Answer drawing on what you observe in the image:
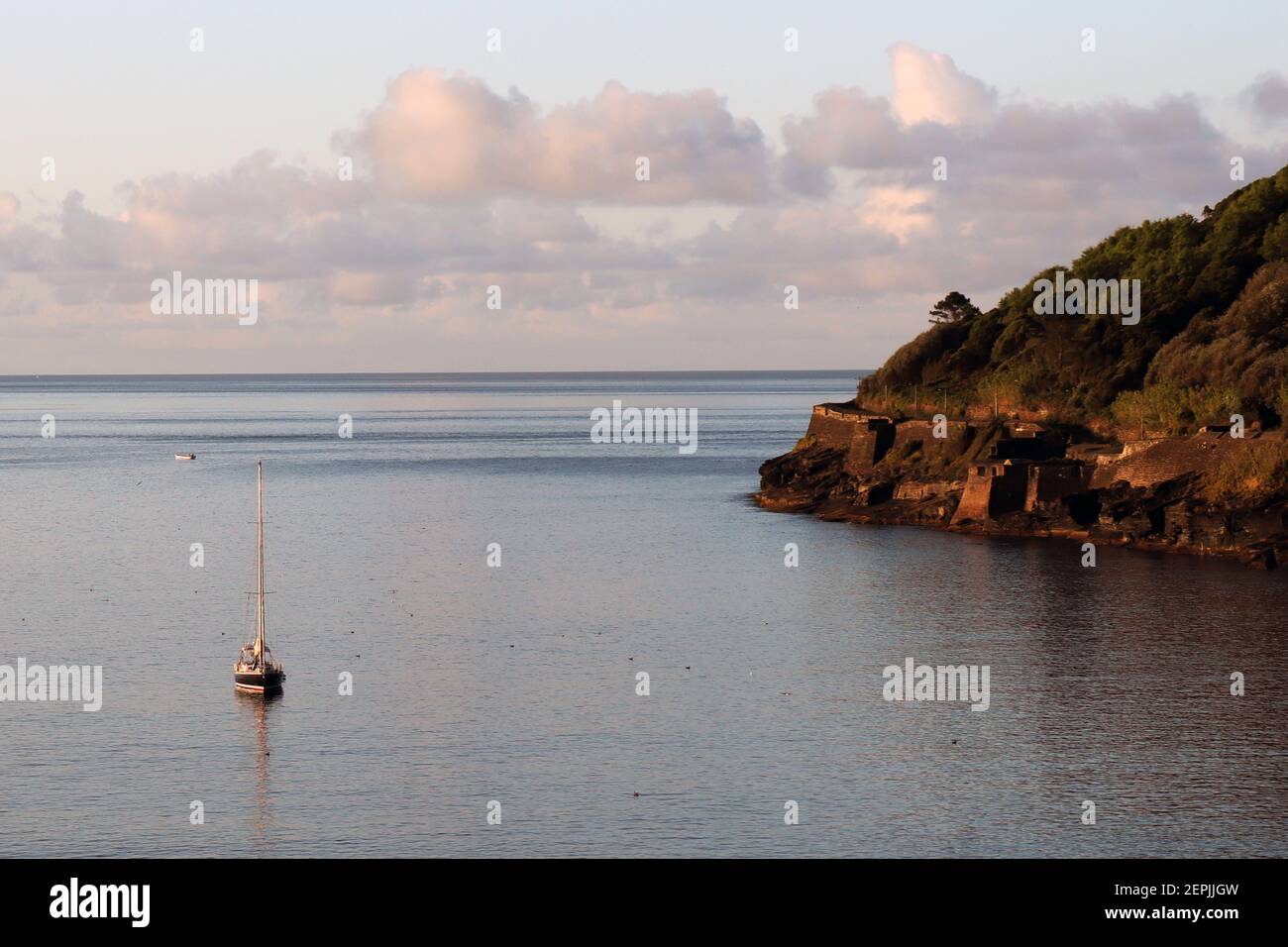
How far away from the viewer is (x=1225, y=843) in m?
44.7

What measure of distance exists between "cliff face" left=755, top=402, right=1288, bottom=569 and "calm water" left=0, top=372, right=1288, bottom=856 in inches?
143

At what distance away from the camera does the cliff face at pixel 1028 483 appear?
98.9m

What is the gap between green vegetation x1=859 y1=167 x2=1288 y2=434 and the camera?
117875mm

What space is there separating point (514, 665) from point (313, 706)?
35.4 feet

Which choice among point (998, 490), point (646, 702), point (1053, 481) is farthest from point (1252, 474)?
point (646, 702)

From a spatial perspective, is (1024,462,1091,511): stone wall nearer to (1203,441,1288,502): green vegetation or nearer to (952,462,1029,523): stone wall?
(952,462,1029,523): stone wall

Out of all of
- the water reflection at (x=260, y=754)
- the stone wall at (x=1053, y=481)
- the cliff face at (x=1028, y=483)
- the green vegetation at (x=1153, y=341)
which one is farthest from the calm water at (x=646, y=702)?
the green vegetation at (x=1153, y=341)

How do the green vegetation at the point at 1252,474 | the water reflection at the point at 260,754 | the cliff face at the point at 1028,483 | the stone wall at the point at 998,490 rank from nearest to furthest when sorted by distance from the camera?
the water reflection at the point at 260,754 < the green vegetation at the point at 1252,474 < the cliff face at the point at 1028,483 < the stone wall at the point at 998,490

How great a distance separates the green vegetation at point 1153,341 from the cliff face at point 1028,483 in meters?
6.45

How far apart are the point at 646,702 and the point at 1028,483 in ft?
190

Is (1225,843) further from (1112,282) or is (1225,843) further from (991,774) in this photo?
(1112,282)

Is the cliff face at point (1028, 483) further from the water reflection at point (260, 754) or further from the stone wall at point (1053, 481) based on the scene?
the water reflection at point (260, 754)

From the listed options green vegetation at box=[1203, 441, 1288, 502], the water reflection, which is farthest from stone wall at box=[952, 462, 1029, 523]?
the water reflection

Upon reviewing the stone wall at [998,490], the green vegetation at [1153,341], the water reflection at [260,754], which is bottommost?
the water reflection at [260,754]
